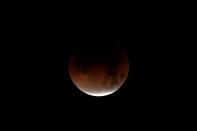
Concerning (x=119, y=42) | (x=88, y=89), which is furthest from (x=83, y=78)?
(x=119, y=42)

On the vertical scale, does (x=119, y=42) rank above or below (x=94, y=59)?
above

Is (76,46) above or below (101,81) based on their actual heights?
above

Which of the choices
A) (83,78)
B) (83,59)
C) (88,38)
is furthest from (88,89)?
(88,38)

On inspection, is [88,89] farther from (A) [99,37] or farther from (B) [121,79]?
(A) [99,37]

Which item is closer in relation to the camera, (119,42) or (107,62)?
(107,62)

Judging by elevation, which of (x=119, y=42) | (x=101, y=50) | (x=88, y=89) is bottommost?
(x=88, y=89)

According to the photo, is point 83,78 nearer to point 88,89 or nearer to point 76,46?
point 88,89
